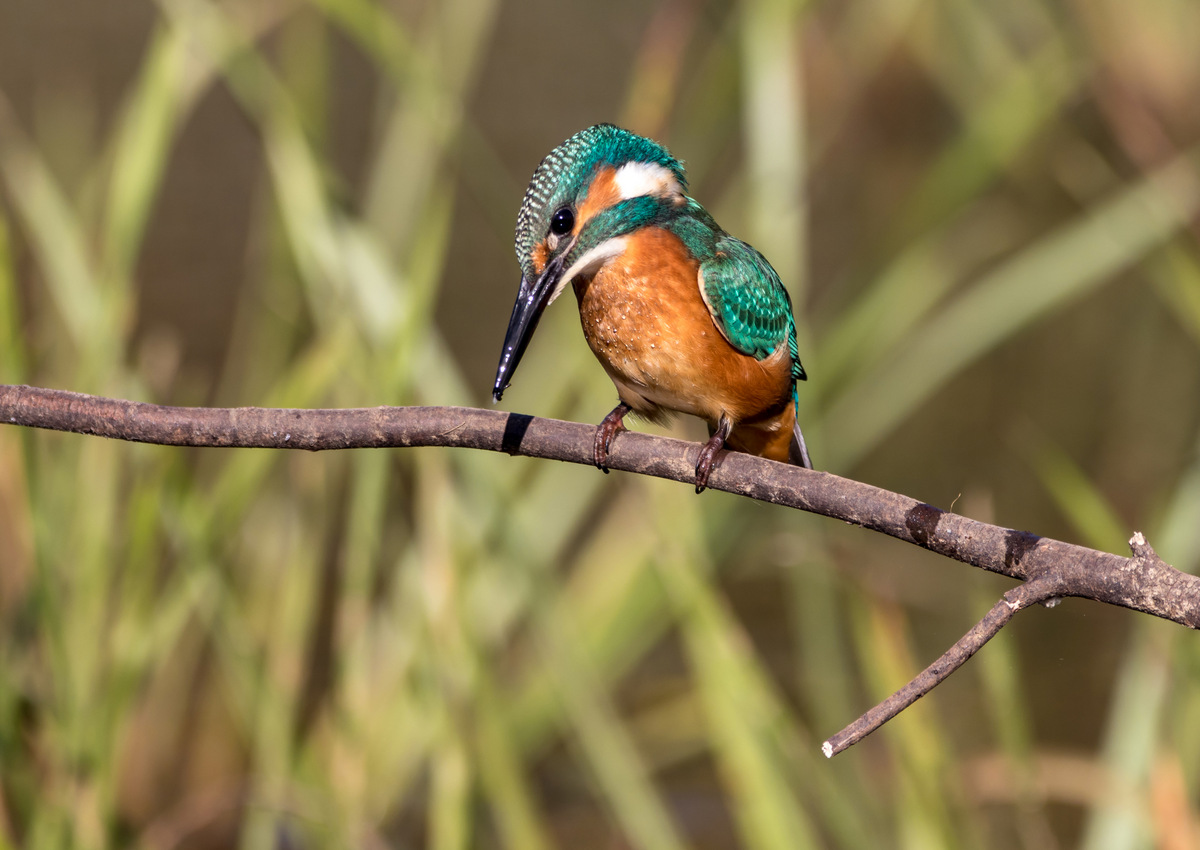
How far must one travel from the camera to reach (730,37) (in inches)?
102

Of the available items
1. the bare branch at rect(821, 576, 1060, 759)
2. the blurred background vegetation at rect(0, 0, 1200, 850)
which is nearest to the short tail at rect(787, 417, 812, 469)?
the blurred background vegetation at rect(0, 0, 1200, 850)

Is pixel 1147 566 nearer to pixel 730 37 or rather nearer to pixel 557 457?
pixel 557 457

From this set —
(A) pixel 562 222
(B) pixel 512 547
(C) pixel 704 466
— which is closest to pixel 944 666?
(C) pixel 704 466

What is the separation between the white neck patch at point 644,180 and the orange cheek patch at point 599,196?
12 millimetres

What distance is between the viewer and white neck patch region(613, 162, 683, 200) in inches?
65.0

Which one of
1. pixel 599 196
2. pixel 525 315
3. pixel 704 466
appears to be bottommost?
pixel 704 466

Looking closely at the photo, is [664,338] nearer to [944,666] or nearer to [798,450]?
[798,450]

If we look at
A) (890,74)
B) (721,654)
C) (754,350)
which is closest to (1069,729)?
(721,654)

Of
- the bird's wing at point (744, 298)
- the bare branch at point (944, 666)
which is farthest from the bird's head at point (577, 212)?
the bare branch at point (944, 666)

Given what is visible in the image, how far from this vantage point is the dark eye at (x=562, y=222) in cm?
152

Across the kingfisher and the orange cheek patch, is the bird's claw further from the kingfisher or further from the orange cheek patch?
the orange cheek patch

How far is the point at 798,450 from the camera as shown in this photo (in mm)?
1982

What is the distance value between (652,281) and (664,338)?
0.08m

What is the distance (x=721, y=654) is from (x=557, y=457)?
0.78 m
